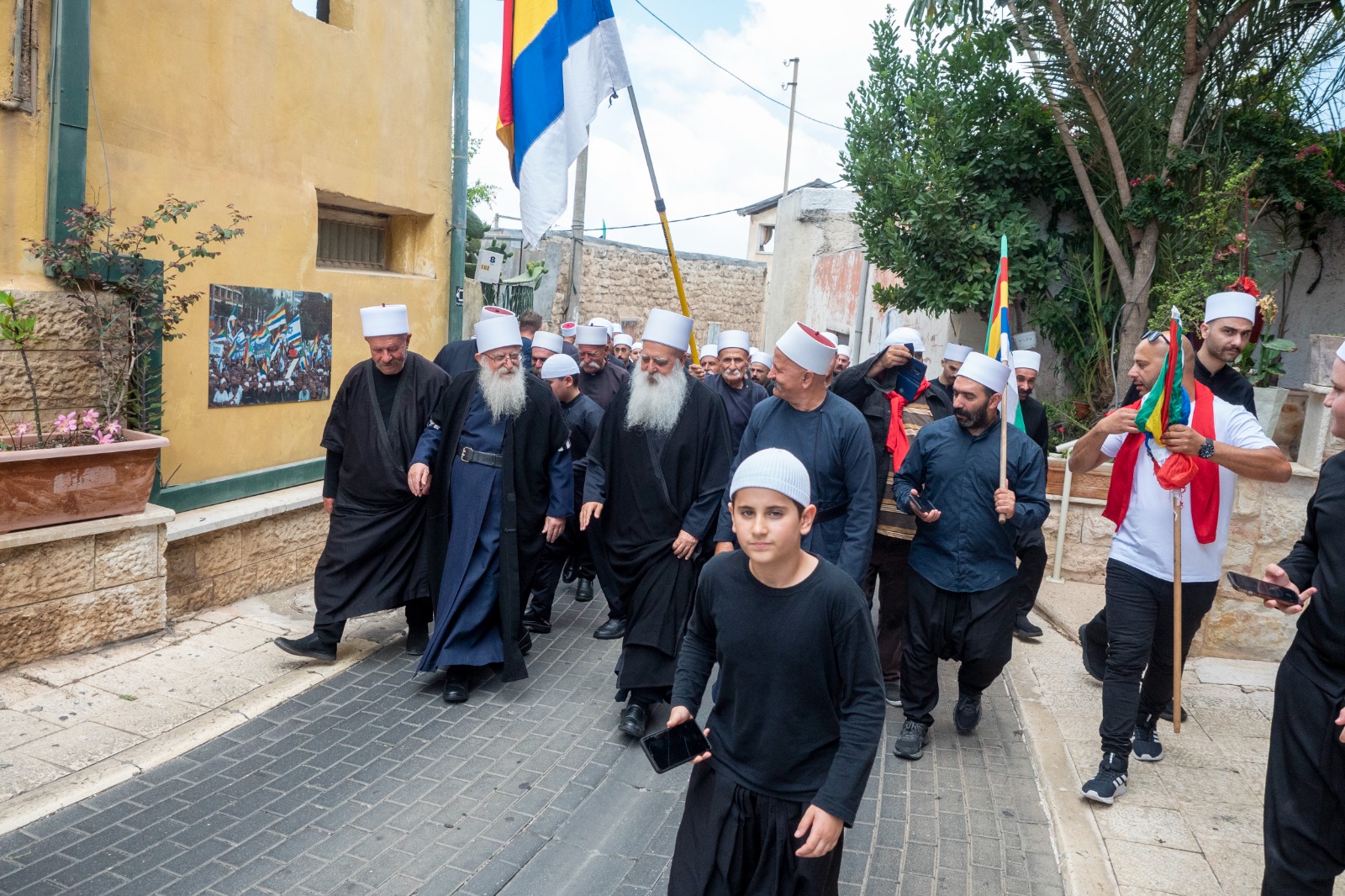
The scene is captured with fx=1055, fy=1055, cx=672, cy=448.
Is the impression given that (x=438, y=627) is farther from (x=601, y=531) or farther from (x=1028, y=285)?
(x=1028, y=285)

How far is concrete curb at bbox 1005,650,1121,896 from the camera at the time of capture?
404 centimetres

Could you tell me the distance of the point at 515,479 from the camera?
6.09m

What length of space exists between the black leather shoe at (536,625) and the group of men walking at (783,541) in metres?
0.02

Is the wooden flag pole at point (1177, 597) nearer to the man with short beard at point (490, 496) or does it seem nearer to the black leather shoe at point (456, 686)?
the man with short beard at point (490, 496)

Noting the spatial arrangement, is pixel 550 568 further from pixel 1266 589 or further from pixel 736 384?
pixel 1266 589

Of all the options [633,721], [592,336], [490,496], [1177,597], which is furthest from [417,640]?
[1177,597]

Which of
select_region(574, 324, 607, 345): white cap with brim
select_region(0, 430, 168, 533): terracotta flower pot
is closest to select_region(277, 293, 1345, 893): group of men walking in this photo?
select_region(0, 430, 168, 533): terracotta flower pot

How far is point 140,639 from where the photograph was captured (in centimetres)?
618

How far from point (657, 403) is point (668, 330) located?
448 mm

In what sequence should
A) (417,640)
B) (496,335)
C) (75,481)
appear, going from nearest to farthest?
(75,481) → (496,335) → (417,640)

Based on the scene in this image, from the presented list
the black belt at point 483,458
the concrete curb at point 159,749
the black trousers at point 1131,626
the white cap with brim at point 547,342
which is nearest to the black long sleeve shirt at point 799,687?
the black trousers at point 1131,626

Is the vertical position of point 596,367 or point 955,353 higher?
point 955,353

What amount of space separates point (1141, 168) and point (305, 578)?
823 cm

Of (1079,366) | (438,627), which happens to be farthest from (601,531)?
(1079,366)
